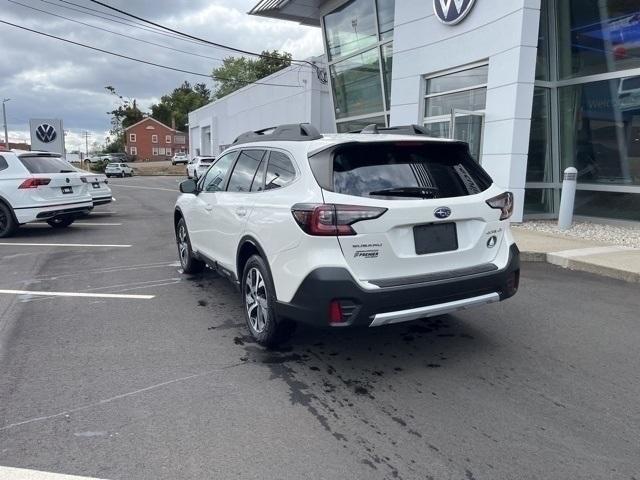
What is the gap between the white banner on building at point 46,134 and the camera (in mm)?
18459

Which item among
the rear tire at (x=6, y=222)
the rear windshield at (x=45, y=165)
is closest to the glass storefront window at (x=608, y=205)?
the rear windshield at (x=45, y=165)

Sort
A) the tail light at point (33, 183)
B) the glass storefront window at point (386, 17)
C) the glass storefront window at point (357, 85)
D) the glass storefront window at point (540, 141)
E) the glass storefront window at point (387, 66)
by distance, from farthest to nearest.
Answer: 1. the glass storefront window at point (357, 85)
2. the glass storefront window at point (387, 66)
3. the glass storefront window at point (386, 17)
4. the glass storefront window at point (540, 141)
5. the tail light at point (33, 183)

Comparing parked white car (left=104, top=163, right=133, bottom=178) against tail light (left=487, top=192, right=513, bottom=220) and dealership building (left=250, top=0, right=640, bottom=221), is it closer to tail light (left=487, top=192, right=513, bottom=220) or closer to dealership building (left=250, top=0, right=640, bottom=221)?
dealership building (left=250, top=0, right=640, bottom=221)

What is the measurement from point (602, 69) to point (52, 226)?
12870 millimetres

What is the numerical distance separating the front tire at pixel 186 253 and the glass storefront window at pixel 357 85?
11.0m

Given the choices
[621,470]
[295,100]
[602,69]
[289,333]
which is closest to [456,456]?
[621,470]

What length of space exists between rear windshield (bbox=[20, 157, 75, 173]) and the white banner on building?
8.97 meters

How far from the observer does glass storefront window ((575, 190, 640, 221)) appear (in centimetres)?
1055

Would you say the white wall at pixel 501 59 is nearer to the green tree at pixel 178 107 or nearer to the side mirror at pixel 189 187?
the side mirror at pixel 189 187

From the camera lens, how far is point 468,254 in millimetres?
3789

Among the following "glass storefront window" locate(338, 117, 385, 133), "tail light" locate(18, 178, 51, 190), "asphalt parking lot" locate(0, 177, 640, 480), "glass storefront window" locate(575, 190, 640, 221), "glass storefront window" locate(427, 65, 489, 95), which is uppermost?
"glass storefront window" locate(427, 65, 489, 95)

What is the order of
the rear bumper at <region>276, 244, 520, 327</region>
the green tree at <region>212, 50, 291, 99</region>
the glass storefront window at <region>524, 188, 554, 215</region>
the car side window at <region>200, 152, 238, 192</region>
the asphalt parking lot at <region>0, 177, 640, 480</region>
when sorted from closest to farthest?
1. the asphalt parking lot at <region>0, 177, 640, 480</region>
2. the rear bumper at <region>276, 244, 520, 327</region>
3. the car side window at <region>200, 152, 238, 192</region>
4. the glass storefront window at <region>524, 188, 554, 215</region>
5. the green tree at <region>212, 50, 291, 99</region>

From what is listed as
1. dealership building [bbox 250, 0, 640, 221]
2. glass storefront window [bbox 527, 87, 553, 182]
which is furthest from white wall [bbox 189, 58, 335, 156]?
glass storefront window [bbox 527, 87, 553, 182]

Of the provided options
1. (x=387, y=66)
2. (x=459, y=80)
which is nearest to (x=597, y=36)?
(x=459, y=80)
